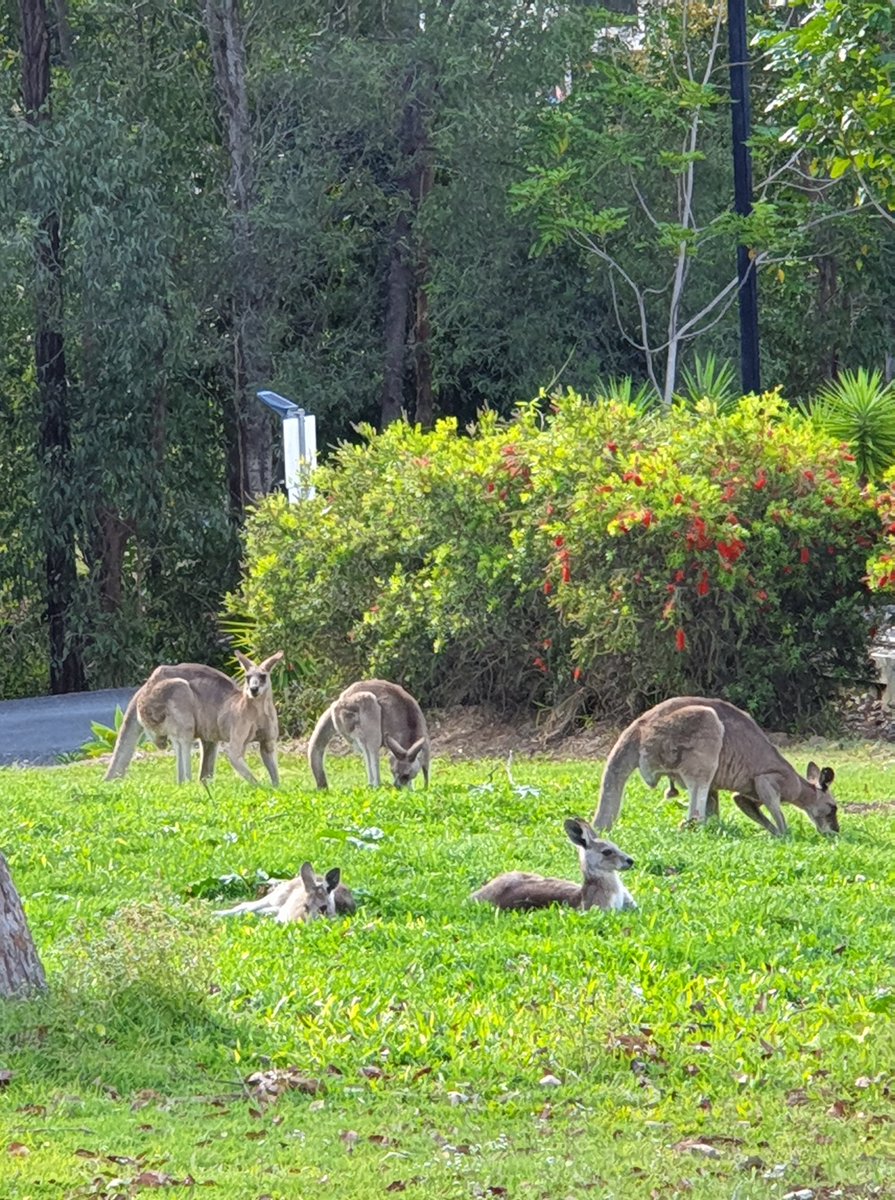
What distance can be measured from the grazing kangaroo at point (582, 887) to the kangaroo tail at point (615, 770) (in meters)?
2.09

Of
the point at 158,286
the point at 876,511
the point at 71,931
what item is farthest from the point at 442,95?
the point at 71,931

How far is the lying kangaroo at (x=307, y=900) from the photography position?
9.66 metres

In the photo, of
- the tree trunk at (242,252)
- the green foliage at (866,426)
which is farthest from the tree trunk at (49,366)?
the green foliage at (866,426)

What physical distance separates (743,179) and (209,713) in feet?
44.5

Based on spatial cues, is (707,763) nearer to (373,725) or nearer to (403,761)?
(403,761)

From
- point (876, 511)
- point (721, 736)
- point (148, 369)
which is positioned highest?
point (148, 369)

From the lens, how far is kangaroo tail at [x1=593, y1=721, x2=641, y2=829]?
12.1 m

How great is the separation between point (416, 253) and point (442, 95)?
2.34 meters

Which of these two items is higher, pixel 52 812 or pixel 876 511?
pixel 876 511

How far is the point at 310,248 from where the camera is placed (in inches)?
1177

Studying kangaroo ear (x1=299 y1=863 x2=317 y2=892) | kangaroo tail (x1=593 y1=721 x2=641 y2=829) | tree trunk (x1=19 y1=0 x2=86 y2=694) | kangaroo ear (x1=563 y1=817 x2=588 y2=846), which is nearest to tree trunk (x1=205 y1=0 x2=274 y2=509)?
tree trunk (x1=19 y1=0 x2=86 y2=694)

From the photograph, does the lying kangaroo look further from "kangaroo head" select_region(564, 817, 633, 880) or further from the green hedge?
the green hedge

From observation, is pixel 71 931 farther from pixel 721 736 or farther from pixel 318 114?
pixel 318 114

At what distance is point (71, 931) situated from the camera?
9.29 m
